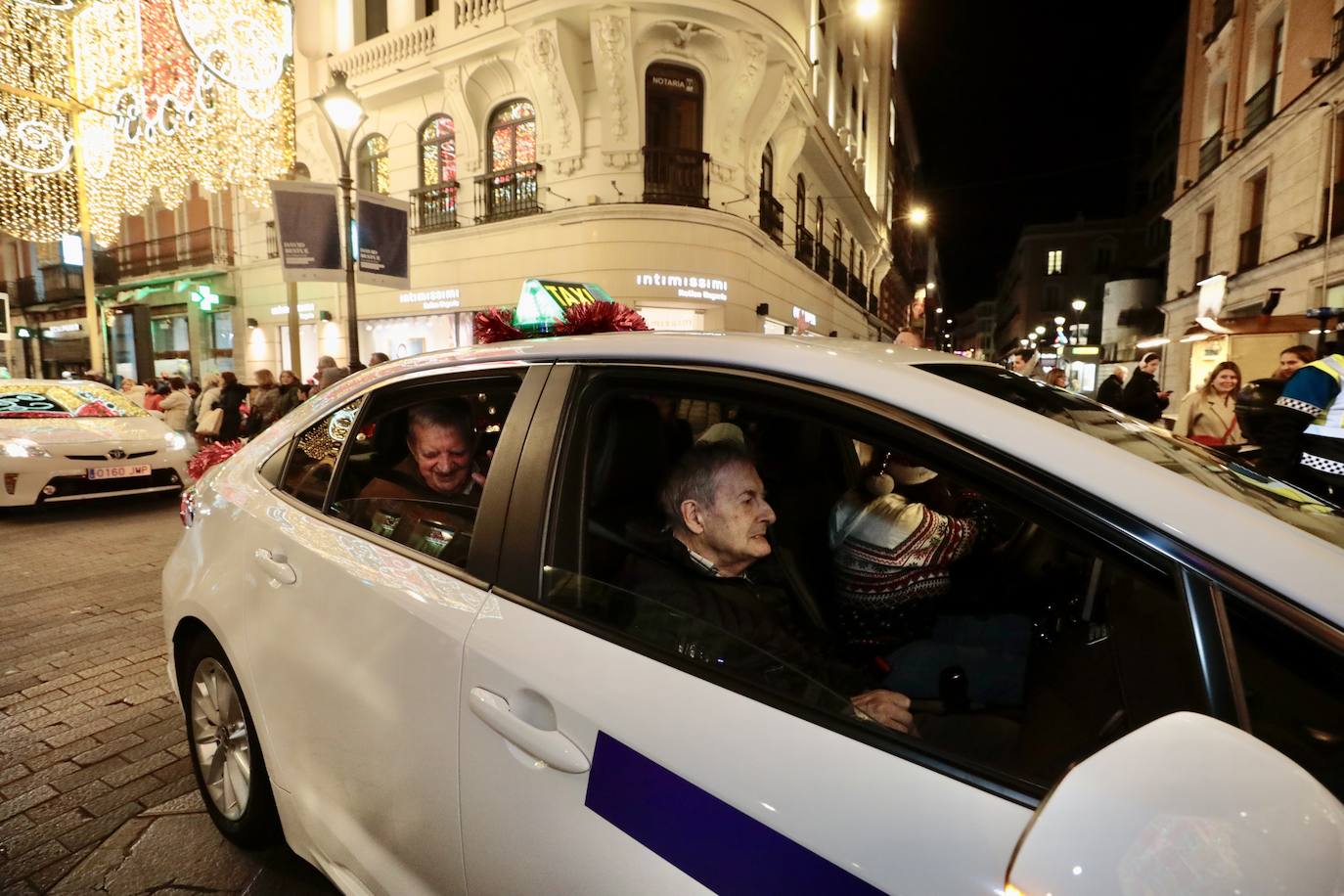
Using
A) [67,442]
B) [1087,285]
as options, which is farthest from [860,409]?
[1087,285]

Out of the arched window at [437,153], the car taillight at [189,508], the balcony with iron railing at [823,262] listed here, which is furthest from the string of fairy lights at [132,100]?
the balcony with iron railing at [823,262]

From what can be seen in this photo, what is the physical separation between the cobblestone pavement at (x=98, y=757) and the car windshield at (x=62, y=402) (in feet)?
10.1

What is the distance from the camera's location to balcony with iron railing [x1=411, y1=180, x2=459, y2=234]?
15.1 m

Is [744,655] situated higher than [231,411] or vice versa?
[744,655]

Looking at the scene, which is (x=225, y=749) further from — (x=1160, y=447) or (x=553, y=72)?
(x=553, y=72)

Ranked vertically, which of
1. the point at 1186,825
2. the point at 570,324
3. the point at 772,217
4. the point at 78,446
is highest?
the point at 772,217

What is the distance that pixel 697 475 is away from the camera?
1.67 metres

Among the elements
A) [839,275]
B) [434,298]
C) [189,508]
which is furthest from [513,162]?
[189,508]

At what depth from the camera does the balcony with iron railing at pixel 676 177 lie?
514 inches

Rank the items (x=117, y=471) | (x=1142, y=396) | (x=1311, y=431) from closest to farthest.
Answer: (x=1311, y=431)
(x=117, y=471)
(x=1142, y=396)

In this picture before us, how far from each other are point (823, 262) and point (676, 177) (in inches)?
360

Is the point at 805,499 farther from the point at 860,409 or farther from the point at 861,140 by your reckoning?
the point at 861,140

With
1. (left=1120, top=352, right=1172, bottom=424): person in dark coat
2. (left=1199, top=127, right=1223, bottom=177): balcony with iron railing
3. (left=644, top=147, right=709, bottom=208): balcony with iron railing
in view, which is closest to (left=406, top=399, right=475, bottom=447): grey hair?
(left=1120, top=352, right=1172, bottom=424): person in dark coat

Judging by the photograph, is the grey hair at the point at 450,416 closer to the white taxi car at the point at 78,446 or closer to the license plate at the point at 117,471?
the white taxi car at the point at 78,446
